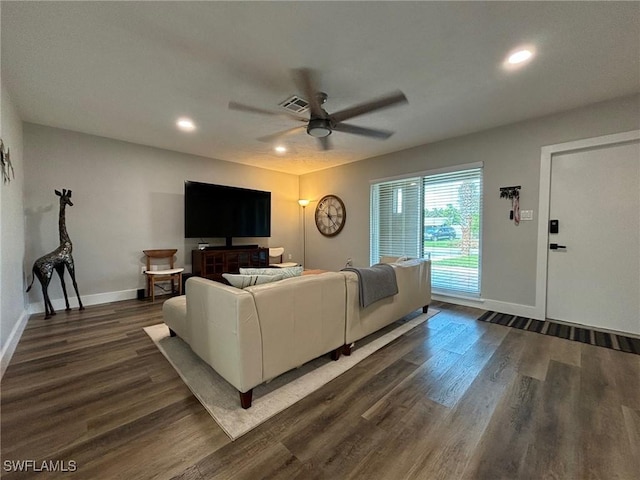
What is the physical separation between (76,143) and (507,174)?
19.7 ft

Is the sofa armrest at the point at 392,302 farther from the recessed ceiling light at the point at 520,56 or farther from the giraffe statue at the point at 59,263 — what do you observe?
the giraffe statue at the point at 59,263

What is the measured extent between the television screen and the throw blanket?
315 centimetres

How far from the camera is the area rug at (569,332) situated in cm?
259

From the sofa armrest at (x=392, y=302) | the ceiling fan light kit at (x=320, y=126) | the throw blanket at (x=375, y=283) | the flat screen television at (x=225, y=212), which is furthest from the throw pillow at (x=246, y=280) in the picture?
the flat screen television at (x=225, y=212)

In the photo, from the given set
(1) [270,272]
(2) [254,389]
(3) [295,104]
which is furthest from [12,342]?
(3) [295,104]

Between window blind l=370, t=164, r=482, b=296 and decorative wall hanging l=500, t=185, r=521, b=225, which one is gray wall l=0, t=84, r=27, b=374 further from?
decorative wall hanging l=500, t=185, r=521, b=225

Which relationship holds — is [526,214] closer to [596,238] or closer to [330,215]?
[596,238]

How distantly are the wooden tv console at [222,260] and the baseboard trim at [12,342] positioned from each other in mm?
2031

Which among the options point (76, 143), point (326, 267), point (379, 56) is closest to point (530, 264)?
point (379, 56)

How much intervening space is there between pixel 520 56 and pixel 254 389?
3325mm

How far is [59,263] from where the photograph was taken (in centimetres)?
337

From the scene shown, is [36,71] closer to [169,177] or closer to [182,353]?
[169,177]

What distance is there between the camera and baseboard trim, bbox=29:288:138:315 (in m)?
3.47

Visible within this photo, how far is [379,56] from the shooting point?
210 centimetres
